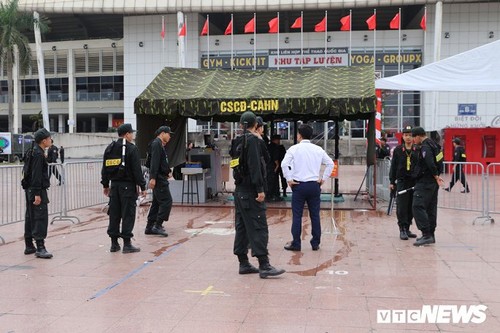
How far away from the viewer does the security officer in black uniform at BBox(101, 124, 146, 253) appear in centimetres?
744

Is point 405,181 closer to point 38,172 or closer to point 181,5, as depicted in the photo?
point 38,172

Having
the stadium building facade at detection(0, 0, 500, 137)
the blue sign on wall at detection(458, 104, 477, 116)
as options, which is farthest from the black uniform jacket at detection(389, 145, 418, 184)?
the blue sign on wall at detection(458, 104, 477, 116)

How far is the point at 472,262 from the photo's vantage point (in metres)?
6.98

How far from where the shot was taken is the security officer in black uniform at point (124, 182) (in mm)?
7441

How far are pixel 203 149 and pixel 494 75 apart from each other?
7.63m

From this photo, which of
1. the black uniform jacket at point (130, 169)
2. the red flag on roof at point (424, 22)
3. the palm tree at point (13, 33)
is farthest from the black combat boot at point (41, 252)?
the palm tree at point (13, 33)

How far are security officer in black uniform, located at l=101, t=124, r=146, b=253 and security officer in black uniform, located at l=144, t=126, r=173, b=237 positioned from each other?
107 centimetres

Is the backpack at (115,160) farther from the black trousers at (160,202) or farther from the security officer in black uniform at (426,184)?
the security officer in black uniform at (426,184)

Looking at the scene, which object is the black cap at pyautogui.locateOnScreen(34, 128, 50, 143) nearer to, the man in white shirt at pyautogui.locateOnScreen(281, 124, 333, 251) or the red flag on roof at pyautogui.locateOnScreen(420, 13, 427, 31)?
the man in white shirt at pyautogui.locateOnScreen(281, 124, 333, 251)

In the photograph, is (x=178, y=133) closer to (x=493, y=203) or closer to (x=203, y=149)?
(x=203, y=149)

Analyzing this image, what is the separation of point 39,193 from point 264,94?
245 inches

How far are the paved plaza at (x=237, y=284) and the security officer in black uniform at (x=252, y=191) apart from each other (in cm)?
37

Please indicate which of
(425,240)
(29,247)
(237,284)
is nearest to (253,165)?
(237,284)

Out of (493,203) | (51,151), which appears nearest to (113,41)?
(51,151)
